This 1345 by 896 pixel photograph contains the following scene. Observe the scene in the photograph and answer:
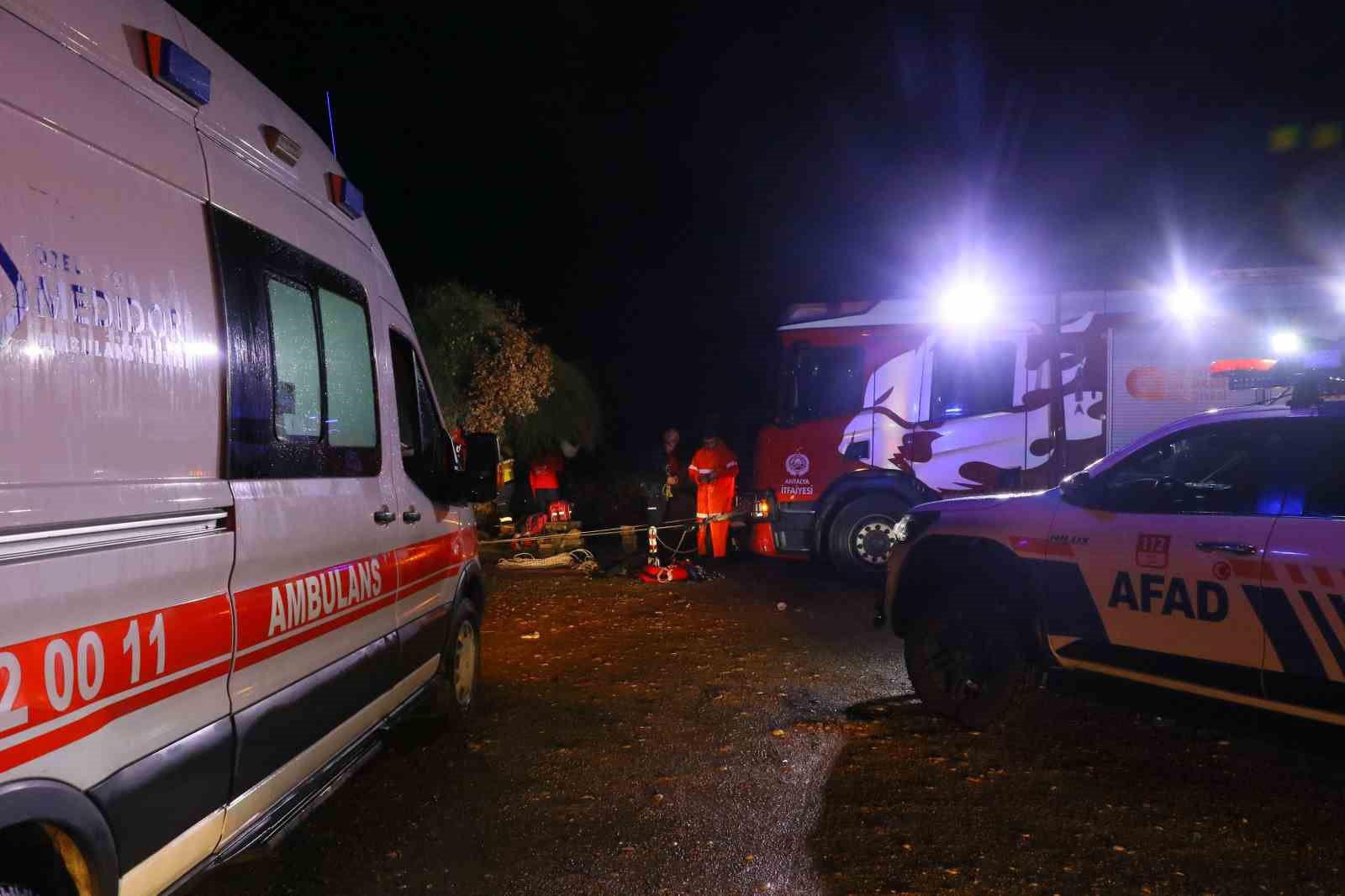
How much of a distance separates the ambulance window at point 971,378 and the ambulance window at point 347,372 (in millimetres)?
7111

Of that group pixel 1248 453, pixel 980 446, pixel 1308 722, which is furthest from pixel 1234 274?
pixel 1308 722

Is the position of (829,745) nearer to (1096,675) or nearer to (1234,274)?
(1096,675)

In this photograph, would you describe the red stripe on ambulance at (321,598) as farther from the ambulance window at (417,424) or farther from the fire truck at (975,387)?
the fire truck at (975,387)

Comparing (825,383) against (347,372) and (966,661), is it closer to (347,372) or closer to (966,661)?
(966,661)

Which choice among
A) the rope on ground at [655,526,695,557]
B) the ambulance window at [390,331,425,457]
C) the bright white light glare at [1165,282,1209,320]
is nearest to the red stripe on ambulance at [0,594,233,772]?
the ambulance window at [390,331,425,457]

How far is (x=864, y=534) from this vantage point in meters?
9.95

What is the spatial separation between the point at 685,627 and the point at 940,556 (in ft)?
9.61

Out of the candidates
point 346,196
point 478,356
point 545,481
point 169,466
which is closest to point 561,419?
point 478,356

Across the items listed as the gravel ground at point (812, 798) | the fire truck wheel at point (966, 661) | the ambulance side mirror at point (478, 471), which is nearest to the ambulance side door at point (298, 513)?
the ambulance side mirror at point (478, 471)

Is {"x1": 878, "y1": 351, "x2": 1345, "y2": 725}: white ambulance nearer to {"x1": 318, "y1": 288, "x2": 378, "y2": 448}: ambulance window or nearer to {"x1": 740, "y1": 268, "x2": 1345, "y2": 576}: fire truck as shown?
{"x1": 318, "y1": 288, "x2": 378, "y2": 448}: ambulance window

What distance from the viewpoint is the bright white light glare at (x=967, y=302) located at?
385 inches

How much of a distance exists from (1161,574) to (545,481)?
32.6 ft

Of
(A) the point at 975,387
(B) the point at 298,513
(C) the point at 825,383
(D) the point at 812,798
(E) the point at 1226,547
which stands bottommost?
(D) the point at 812,798

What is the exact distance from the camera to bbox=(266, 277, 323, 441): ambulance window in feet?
9.98
